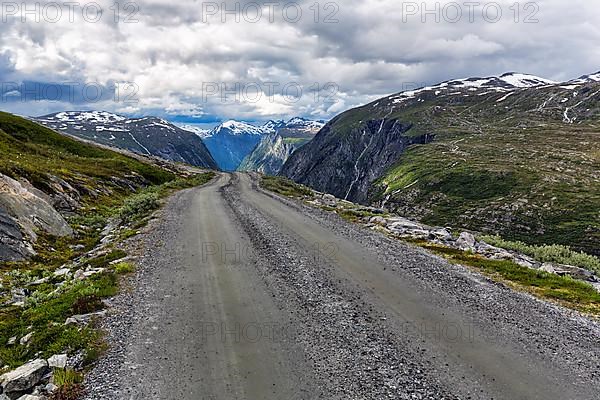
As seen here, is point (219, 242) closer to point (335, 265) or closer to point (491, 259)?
point (335, 265)

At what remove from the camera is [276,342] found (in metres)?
11.6

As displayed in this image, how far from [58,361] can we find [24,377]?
922mm

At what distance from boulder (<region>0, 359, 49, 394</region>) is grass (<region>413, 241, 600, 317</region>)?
16.6 meters

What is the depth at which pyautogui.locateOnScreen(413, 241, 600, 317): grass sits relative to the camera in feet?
49.1

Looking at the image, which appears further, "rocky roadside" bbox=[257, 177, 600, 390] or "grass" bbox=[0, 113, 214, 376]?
"grass" bbox=[0, 113, 214, 376]

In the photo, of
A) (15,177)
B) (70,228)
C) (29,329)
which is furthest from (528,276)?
(15,177)

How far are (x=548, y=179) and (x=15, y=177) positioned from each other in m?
138

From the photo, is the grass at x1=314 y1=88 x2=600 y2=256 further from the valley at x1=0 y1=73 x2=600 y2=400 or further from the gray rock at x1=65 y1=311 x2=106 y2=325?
the gray rock at x1=65 y1=311 x2=106 y2=325

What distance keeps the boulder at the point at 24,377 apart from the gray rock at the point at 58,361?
13 cm

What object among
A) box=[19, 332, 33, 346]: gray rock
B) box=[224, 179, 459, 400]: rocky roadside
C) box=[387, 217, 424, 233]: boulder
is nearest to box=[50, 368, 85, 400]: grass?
box=[19, 332, 33, 346]: gray rock

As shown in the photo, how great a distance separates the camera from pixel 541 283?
55.9 ft

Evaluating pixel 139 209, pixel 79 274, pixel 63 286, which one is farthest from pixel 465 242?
pixel 139 209

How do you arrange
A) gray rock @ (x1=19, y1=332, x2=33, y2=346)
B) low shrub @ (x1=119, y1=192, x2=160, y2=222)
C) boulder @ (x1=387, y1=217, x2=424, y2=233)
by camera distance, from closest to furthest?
gray rock @ (x1=19, y1=332, x2=33, y2=346) < boulder @ (x1=387, y1=217, x2=424, y2=233) < low shrub @ (x1=119, y1=192, x2=160, y2=222)

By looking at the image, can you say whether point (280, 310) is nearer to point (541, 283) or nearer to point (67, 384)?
point (67, 384)
